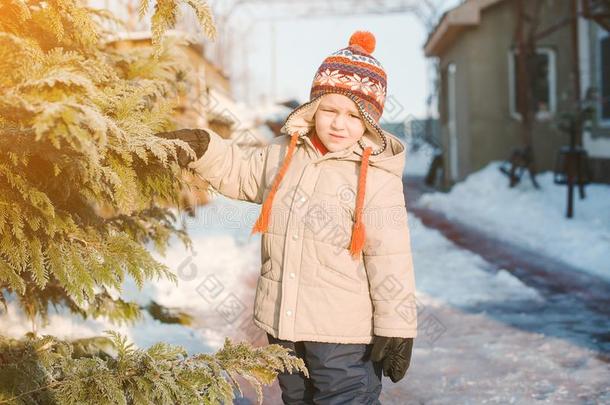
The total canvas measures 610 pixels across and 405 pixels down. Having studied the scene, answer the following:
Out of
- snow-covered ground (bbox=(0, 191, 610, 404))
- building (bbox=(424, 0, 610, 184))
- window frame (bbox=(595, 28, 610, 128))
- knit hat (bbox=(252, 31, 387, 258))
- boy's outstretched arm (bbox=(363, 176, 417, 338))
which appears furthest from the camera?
building (bbox=(424, 0, 610, 184))

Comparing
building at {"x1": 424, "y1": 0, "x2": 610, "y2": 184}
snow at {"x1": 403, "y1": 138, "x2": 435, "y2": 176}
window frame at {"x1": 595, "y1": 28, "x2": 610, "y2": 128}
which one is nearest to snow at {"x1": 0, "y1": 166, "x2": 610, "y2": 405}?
window frame at {"x1": 595, "y1": 28, "x2": 610, "y2": 128}

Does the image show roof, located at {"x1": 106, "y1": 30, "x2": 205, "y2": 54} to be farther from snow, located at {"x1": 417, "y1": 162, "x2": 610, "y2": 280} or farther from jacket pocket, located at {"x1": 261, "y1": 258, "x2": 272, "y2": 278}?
snow, located at {"x1": 417, "y1": 162, "x2": 610, "y2": 280}

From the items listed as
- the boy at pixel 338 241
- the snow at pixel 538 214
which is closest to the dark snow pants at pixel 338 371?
the boy at pixel 338 241

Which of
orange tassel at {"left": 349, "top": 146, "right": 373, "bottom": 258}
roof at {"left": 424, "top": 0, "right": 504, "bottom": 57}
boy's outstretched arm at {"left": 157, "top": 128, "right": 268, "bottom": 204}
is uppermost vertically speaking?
roof at {"left": 424, "top": 0, "right": 504, "bottom": 57}

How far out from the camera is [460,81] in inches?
663

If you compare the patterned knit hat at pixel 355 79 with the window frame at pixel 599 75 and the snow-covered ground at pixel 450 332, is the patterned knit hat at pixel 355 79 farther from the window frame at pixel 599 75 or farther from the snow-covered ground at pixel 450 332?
the window frame at pixel 599 75

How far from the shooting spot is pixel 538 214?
1076 centimetres

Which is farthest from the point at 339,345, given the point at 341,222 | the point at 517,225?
the point at 517,225

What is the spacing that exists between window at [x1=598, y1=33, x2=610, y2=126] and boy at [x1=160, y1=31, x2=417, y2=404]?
12191 mm

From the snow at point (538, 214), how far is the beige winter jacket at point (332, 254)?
196 inches

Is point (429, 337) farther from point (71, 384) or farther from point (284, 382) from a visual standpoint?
point (71, 384)

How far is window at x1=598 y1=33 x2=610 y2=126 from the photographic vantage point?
43.8 ft

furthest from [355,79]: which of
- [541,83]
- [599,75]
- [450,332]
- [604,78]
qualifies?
[541,83]

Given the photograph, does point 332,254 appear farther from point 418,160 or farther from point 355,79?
point 418,160
